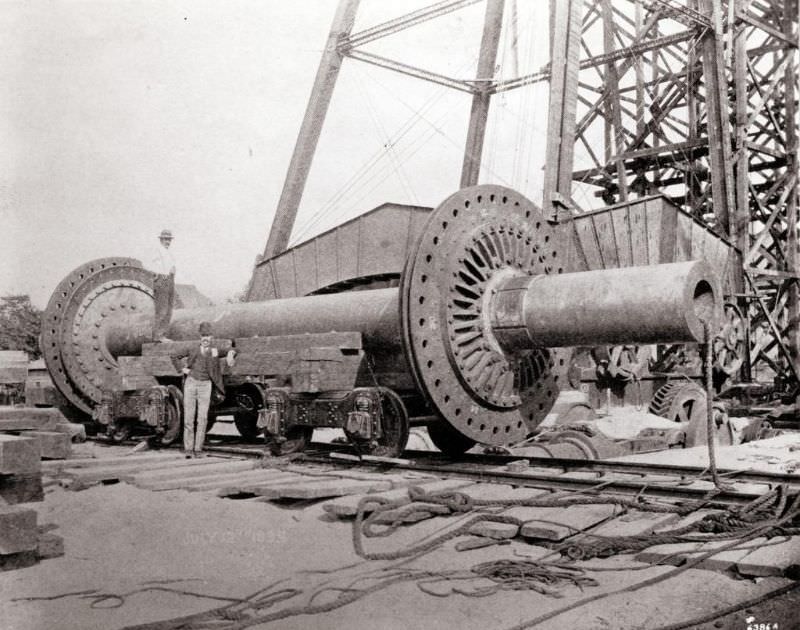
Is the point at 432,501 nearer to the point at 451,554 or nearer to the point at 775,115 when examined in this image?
the point at 451,554

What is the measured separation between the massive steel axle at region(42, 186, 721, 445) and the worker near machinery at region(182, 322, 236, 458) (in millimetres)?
1122

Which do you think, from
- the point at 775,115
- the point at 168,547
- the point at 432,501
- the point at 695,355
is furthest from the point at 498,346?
the point at 775,115

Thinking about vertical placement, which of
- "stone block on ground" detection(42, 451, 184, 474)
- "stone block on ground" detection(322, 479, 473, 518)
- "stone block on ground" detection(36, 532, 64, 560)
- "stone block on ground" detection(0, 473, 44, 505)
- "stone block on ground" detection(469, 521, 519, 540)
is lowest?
"stone block on ground" detection(36, 532, 64, 560)

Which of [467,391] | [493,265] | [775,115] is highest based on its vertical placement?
[775,115]

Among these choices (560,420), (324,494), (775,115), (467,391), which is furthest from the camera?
(775,115)

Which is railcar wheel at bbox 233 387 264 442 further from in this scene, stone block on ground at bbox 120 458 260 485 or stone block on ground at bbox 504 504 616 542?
stone block on ground at bbox 504 504 616 542

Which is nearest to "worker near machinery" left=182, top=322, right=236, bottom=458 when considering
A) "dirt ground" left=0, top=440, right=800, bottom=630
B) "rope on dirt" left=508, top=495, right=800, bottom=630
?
"dirt ground" left=0, top=440, right=800, bottom=630

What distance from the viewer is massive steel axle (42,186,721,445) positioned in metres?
4.93

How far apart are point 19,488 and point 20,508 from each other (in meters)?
0.23

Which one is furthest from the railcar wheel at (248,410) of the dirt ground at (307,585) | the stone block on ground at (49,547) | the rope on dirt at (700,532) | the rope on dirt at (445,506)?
the rope on dirt at (700,532)

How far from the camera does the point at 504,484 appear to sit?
16.4ft

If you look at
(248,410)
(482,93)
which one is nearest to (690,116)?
(482,93)

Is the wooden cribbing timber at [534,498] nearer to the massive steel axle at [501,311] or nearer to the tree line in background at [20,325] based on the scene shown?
the massive steel axle at [501,311]

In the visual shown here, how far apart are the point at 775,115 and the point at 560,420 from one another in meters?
10.6
